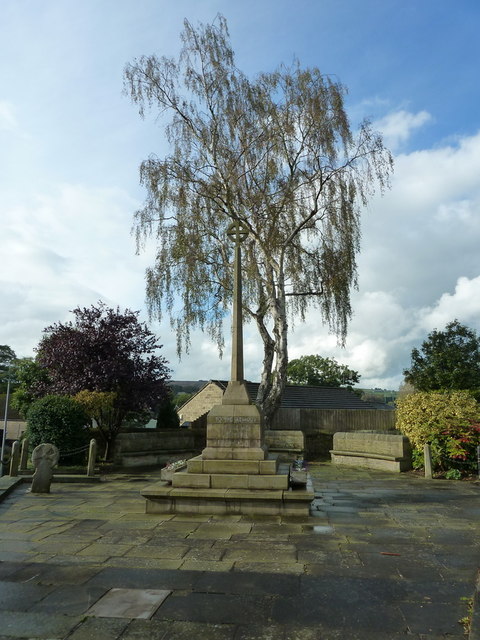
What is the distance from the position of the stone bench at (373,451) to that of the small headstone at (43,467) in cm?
1023

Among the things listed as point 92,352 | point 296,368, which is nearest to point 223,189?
point 92,352

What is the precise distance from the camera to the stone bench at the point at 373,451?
47.9 ft

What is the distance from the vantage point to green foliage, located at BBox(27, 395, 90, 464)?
14.5 metres

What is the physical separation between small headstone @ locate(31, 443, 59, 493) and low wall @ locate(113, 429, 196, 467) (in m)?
4.95

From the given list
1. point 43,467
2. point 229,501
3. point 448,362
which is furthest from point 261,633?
point 448,362

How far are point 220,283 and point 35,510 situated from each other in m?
11.2

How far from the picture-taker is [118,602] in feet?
13.5

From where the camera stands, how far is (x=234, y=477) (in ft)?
27.2

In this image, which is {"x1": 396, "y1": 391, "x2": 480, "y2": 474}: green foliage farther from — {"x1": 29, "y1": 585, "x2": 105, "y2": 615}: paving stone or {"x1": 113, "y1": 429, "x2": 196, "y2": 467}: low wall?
{"x1": 29, "y1": 585, "x2": 105, "y2": 615}: paving stone

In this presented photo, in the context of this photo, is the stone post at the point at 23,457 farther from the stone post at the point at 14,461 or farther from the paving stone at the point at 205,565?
the paving stone at the point at 205,565

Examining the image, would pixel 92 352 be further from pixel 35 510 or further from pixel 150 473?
pixel 35 510

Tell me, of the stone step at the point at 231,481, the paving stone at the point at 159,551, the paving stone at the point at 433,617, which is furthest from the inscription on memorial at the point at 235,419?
the paving stone at the point at 433,617

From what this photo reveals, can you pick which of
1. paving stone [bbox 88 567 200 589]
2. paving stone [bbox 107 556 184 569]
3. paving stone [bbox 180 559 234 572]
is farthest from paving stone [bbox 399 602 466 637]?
paving stone [bbox 107 556 184 569]

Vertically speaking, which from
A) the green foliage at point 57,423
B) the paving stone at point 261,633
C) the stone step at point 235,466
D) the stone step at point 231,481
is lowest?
the paving stone at point 261,633
